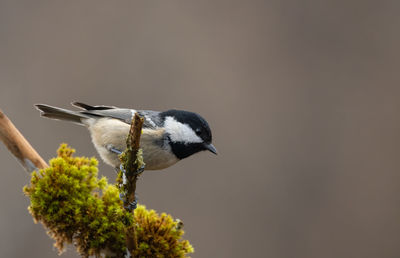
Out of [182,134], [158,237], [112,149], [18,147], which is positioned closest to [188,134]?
[182,134]

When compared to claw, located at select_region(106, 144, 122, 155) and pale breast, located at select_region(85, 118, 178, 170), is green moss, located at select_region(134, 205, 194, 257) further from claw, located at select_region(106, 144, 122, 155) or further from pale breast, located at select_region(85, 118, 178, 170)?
claw, located at select_region(106, 144, 122, 155)

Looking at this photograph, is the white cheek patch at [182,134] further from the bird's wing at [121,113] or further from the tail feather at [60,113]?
the tail feather at [60,113]

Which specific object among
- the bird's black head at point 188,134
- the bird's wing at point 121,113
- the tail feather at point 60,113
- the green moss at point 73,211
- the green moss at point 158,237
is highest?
the tail feather at point 60,113

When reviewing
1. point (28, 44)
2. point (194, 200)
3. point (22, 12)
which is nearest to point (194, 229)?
point (194, 200)

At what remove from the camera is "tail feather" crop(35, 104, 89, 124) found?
11.0 feet

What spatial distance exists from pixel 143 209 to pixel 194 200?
2.00 meters

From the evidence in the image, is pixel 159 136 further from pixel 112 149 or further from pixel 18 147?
pixel 18 147

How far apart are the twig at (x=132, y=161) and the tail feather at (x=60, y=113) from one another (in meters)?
1.31

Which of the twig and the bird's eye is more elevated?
the bird's eye

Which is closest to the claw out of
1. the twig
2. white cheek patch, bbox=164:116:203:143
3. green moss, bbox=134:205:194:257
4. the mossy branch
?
white cheek patch, bbox=164:116:203:143

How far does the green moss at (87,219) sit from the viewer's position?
241 cm

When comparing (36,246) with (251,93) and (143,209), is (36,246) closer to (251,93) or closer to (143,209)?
(143,209)

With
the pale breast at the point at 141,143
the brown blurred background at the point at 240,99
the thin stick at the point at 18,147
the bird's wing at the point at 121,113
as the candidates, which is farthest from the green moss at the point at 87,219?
the brown blurred background at the point at 240,99

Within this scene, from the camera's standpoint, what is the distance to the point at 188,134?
3.22 meters
